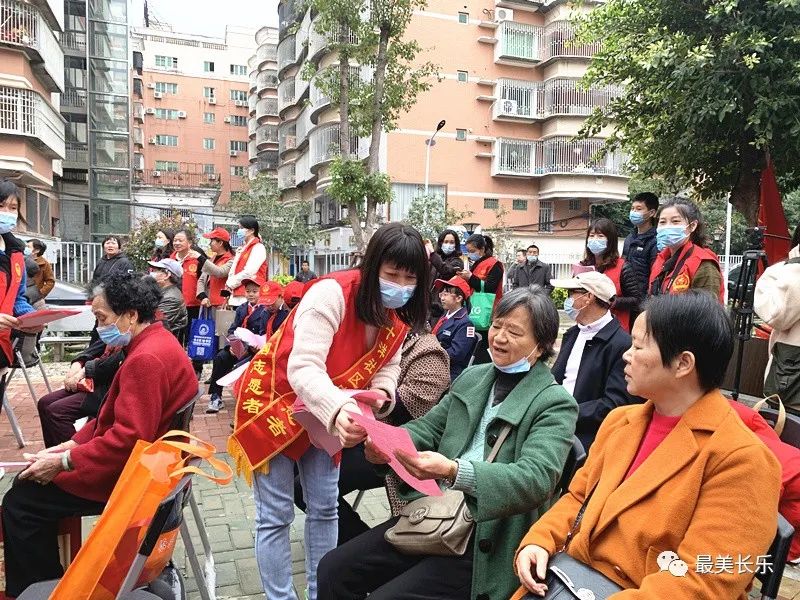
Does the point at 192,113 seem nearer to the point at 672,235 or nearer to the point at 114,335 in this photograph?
the point at 672,235

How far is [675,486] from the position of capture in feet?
5.60

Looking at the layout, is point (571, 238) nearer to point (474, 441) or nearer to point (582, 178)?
point (582, 178)

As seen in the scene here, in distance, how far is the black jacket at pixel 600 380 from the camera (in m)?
3.07

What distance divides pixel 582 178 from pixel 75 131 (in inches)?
840

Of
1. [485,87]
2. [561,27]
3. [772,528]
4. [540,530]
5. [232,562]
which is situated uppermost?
[561,27]

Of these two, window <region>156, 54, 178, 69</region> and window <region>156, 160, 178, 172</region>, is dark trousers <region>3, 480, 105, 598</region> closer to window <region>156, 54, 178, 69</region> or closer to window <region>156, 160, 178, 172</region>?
window <region>156, 160, 178, 172</region>

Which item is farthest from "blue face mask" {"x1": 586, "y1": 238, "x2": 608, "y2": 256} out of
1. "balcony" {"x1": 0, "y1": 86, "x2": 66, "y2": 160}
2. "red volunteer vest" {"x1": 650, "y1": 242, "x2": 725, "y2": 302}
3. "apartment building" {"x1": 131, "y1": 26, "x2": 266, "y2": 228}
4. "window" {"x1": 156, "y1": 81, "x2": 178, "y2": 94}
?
"window" {"x1": 156, "y1": 81, "x2": 178, "y2": 94}

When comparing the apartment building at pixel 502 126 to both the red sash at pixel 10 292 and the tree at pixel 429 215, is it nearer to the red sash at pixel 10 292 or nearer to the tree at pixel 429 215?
the tree at pixel 429 215

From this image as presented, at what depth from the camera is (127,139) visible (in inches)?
1022

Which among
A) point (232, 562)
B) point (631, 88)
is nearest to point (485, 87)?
point (631, 88)

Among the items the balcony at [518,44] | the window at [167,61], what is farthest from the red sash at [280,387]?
the window at [167,61]

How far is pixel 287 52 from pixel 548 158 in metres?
17.5

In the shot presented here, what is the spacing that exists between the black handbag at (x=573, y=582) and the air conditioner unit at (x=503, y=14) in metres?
28.9

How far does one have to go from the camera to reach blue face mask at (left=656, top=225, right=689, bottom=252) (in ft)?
14.3
